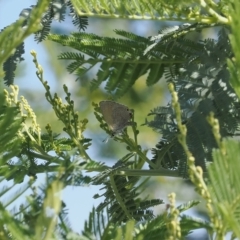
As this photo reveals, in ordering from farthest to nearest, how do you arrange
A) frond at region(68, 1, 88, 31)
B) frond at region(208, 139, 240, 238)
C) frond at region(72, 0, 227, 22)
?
frond at region(68, 1, 88, 31)
frond at region(72, 0, 227, 22)
frond at region(208, 139, 240, 238)

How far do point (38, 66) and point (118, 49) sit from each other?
221mm

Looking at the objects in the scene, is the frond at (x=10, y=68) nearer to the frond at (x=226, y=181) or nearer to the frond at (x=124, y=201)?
the frond at (x=124, y=201)

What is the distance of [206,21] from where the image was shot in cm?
137

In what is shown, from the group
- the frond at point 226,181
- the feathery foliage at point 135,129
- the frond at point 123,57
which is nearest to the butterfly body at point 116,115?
the feathery foliage at point 135,129

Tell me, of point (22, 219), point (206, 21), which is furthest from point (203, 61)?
point (22, 219)

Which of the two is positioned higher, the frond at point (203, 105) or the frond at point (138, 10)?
the frond at point (138, 10)

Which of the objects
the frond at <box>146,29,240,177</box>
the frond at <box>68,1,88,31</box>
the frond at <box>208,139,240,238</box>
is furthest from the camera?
the frond at <box>68,1,88,31</box>

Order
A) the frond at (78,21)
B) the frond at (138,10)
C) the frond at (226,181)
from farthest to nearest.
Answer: the frond at (78,21), the frond at (138,10), the frond at (226,181)

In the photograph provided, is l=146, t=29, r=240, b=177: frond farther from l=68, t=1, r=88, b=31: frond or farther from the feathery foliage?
l=68, t=1, r=88, b=31: frond

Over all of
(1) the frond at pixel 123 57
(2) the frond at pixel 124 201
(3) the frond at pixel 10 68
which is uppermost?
(3) the frond at pixel 10 68

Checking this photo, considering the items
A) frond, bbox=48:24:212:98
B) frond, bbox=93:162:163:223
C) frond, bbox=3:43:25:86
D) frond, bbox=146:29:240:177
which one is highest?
frond, bbox=3:43:25:86

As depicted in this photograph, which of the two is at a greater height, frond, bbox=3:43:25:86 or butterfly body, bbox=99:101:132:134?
frond, bbox=3:43:25:86

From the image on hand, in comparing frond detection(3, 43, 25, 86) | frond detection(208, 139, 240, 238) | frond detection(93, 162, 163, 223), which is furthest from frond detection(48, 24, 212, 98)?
frond detection(208, 139, 240, 238)

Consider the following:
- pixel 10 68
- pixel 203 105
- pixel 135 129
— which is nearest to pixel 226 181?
pixel 203 105
